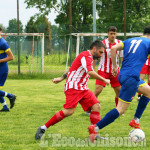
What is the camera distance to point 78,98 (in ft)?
18.4

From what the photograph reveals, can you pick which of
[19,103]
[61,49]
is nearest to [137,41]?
[19,103]

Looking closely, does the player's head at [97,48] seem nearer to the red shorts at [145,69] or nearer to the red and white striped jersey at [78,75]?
the red and white striped jersey at [78,75]

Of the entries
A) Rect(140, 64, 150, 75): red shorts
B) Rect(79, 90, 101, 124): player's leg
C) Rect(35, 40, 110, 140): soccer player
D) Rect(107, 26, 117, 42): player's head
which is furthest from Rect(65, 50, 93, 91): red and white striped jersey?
Rect(140, 64, 150, 75): red shorts

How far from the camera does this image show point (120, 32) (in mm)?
20000

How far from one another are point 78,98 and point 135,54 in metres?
1.07

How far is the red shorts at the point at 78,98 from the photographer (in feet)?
18.2

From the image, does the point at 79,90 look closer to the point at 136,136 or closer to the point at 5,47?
the point at 136,136

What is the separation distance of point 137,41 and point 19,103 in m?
5.25

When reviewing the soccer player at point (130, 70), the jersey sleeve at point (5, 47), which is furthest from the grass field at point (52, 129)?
the jersey sleeve at point (5, 47)

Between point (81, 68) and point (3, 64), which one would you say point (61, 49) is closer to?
point (3, 64)

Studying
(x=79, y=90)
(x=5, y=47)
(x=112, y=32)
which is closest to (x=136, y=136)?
(x=79, y=90)

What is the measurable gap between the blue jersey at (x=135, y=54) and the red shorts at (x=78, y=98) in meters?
0.67

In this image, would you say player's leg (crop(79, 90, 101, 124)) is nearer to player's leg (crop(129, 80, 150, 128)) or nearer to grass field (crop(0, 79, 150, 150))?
grass field (crop(0, 79, 150, 150))

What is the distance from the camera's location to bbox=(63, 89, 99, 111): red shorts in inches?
219
